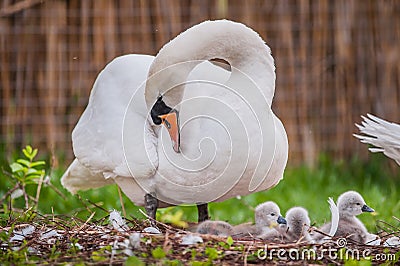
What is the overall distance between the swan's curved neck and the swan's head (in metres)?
0.03

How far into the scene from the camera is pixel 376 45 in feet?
25.0

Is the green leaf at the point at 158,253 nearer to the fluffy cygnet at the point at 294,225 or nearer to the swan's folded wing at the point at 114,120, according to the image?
the swan's folded wing at the point at 114,120

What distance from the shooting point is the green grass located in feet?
19.1

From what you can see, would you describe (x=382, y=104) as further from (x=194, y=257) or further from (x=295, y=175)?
(x=194, y=257)

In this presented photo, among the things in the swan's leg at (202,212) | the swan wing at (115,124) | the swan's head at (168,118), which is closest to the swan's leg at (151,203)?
the swan wing at (115,124)

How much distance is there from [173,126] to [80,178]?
1211 millimetres

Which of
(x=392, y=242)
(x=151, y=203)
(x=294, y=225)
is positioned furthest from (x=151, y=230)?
(x=392, y=242)

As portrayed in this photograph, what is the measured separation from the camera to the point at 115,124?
167 inches

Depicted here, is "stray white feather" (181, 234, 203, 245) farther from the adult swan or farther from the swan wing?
the swan wing

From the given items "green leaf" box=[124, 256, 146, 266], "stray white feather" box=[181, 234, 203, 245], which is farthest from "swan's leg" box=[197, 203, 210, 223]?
"green leaf" box=[124, 256, 146, 266]

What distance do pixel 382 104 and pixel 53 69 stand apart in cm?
314

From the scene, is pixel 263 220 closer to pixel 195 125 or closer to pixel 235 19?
pixel 195 125

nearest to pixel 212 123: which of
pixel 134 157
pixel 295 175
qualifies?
pixel 134 157

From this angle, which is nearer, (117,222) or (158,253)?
(158,253)
